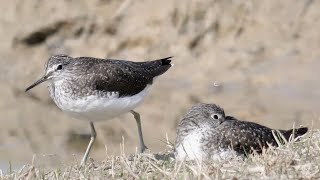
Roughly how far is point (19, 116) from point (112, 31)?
5.10m

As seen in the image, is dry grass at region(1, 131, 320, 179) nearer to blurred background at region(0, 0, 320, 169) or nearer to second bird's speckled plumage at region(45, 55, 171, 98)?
second bird's speckled plumage at region(45, 55, 171, 98)

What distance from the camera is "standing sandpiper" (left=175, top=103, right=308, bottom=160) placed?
8234 mm

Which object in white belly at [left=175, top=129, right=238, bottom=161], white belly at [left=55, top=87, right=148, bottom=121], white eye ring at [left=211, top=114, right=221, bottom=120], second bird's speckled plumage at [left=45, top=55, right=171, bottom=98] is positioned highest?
second bird's speckled plumage at [left=45, top=55, right=171, bottom=98]

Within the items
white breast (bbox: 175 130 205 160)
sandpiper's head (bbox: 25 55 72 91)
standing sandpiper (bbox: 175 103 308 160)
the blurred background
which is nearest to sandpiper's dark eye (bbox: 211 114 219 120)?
standing sandpiper (bbox: 175 103 308 160)

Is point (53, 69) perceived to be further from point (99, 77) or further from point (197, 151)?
point (197, 151)

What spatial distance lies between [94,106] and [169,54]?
394 inches

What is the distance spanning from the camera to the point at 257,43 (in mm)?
18844

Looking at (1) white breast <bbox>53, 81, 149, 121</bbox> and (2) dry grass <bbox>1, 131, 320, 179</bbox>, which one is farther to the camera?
(1) white breast <bbox>53, 81, 149, 121</bbox>

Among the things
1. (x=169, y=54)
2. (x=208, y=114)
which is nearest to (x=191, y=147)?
(x=208, y=114)

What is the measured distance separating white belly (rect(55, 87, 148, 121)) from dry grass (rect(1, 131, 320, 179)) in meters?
1.71

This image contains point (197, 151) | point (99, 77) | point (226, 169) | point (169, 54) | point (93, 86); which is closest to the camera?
point (226, 169)

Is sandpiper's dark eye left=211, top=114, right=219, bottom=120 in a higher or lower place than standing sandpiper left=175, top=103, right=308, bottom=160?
higher

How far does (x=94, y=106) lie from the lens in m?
9.59

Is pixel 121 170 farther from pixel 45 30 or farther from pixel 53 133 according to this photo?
pixel 45 30
